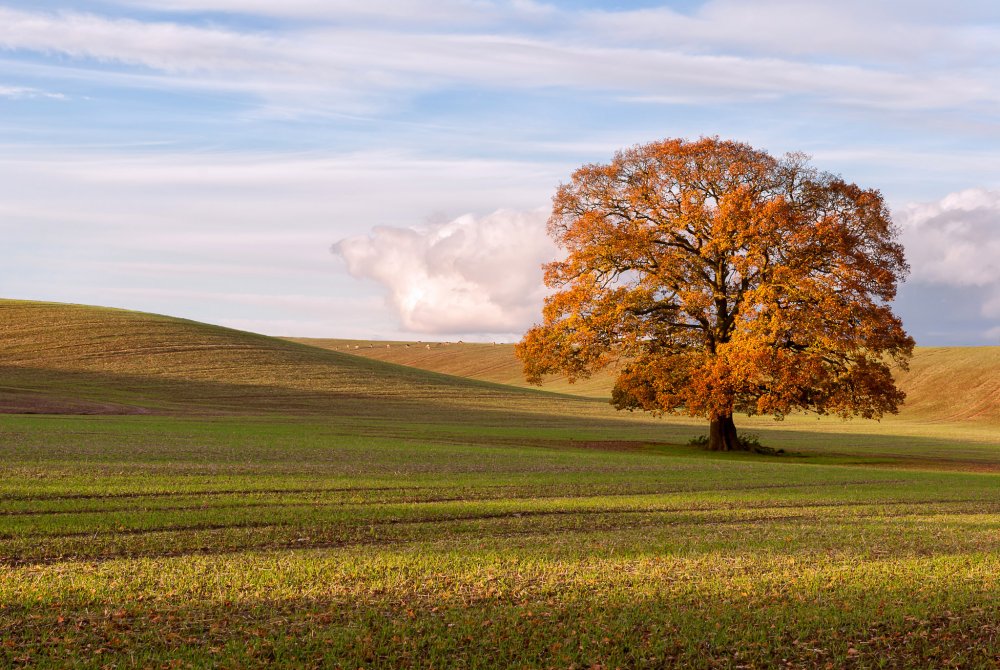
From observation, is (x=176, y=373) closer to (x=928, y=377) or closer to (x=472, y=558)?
(x=472, y=558)

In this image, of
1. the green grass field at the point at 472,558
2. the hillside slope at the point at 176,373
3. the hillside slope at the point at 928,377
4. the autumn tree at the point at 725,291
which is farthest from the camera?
the hillside slope at the point at 928,377

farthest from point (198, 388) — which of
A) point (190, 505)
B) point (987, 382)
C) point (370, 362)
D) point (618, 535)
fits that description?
point (987, 382)

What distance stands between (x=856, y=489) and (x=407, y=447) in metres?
18.5

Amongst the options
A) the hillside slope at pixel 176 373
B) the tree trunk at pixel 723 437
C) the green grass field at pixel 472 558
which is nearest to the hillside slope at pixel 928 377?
the hillside slope at pixel 176 373

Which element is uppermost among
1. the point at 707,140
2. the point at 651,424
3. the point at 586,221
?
the point at 707,140

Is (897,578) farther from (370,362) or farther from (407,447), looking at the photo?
(370,362)

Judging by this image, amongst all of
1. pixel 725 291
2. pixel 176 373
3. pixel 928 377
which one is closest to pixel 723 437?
pixel 725 291

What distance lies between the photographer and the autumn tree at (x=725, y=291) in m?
42.2

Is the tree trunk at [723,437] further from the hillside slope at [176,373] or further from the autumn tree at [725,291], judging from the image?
the hillside slope at [176,373]

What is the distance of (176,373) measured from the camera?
92000 millimetres

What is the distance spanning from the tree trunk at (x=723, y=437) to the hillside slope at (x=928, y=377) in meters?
31.0

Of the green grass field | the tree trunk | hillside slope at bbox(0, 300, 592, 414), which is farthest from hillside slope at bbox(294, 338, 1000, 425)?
the green grass field

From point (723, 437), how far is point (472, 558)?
35.0 meters

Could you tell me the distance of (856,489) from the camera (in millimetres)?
28422
